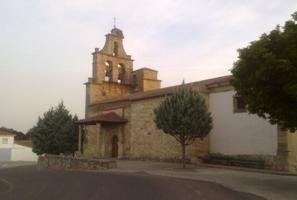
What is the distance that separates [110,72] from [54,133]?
922 cm

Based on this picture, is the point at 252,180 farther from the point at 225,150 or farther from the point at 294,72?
the point at 225,150

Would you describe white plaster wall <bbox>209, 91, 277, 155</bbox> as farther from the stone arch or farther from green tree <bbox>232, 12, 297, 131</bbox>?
the stone arch

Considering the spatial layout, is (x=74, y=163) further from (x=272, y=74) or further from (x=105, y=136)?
(x=272, y=74)

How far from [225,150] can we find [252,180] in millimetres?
9285

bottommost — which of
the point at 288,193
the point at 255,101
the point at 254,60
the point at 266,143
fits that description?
the point at 288,193

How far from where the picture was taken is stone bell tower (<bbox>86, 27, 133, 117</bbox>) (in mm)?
41062

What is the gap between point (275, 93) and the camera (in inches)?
583

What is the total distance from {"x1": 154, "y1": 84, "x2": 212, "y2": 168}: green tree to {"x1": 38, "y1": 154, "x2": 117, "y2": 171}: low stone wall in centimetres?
408

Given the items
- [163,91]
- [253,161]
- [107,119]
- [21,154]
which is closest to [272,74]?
[253,161]

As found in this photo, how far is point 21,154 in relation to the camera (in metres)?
60.9

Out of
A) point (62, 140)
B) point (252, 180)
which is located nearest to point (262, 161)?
point (252, 180)

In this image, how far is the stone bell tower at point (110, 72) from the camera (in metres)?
41.1

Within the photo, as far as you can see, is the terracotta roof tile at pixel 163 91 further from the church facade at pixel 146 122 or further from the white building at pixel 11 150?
the white building at pixel 11 150

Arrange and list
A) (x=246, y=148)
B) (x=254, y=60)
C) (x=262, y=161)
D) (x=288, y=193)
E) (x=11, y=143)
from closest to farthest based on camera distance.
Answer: (x=288, y=193) → (x=254, y=60) → (x=262, y=161) → (x=246, y=148) → (x=11, y=143)
